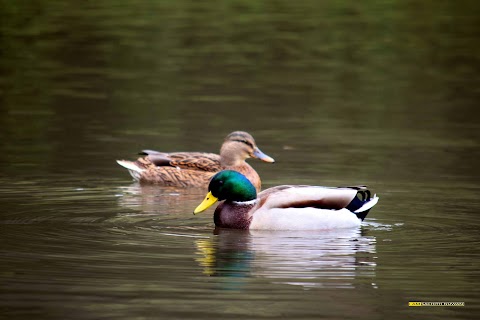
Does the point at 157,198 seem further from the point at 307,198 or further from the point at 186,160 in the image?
the point at 307,198

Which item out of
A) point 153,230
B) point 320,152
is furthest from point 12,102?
point 153,230

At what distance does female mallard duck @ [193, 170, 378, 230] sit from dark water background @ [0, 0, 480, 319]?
0.57 feet

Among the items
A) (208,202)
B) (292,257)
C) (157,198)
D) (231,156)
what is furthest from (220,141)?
(292,257)

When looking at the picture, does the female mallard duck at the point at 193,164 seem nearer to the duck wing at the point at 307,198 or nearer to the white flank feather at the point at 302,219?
the duck wing at the point at 307,198

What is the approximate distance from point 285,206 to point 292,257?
4.47 ft

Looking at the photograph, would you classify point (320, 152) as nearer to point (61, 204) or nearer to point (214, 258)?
point (61, 204)

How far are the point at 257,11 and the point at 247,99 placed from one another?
13646 mm

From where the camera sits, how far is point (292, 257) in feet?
32.3

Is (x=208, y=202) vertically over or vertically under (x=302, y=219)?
over

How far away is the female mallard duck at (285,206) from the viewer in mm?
11156

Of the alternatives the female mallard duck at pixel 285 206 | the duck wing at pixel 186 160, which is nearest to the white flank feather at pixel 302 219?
the female mallard duck at pixel 285 206

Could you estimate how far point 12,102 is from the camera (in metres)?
19.4

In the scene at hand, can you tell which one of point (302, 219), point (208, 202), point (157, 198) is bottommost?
point (157, 198)

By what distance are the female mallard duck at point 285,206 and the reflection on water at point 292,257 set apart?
11 cm
